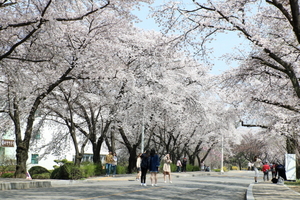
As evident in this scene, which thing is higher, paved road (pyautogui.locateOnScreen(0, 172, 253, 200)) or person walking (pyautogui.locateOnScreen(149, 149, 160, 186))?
person walking (pyautogui.locateOnScreen(149, 149, 160, 186))

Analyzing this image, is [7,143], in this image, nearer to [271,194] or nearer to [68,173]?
[68,173]

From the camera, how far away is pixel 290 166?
23859 millimetres

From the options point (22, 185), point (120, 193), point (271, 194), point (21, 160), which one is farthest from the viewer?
point (21, 160)

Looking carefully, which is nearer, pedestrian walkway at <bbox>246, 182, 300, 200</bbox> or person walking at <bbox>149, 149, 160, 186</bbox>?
pedestrian walkway at <bbox>246, 182, 300, 200</bbox>

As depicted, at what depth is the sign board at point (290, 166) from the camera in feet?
76.6

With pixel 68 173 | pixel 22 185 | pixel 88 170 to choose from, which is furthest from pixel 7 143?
pixel 22 185

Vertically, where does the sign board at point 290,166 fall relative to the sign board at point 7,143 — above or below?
below

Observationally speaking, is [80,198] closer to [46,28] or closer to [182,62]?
[46,28]

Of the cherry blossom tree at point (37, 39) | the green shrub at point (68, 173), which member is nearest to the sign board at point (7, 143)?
the green shrub at point (68, 173)

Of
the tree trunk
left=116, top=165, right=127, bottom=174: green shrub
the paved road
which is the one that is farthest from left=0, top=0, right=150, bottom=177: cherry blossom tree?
left=116, top=165, right=127, bottom=174: green shrub

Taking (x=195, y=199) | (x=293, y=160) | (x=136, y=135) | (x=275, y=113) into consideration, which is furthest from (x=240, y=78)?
(x=136, y=135)

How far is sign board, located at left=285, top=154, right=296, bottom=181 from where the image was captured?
2336 cm

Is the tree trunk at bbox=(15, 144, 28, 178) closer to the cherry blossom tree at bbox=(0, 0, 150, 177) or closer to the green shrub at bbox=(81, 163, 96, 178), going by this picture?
the cherry blossom tree at bbox=(0, 0, 150, 177)

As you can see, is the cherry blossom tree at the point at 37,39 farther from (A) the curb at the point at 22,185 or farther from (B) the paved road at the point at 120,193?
(B) the paved road at the point at 120,193
